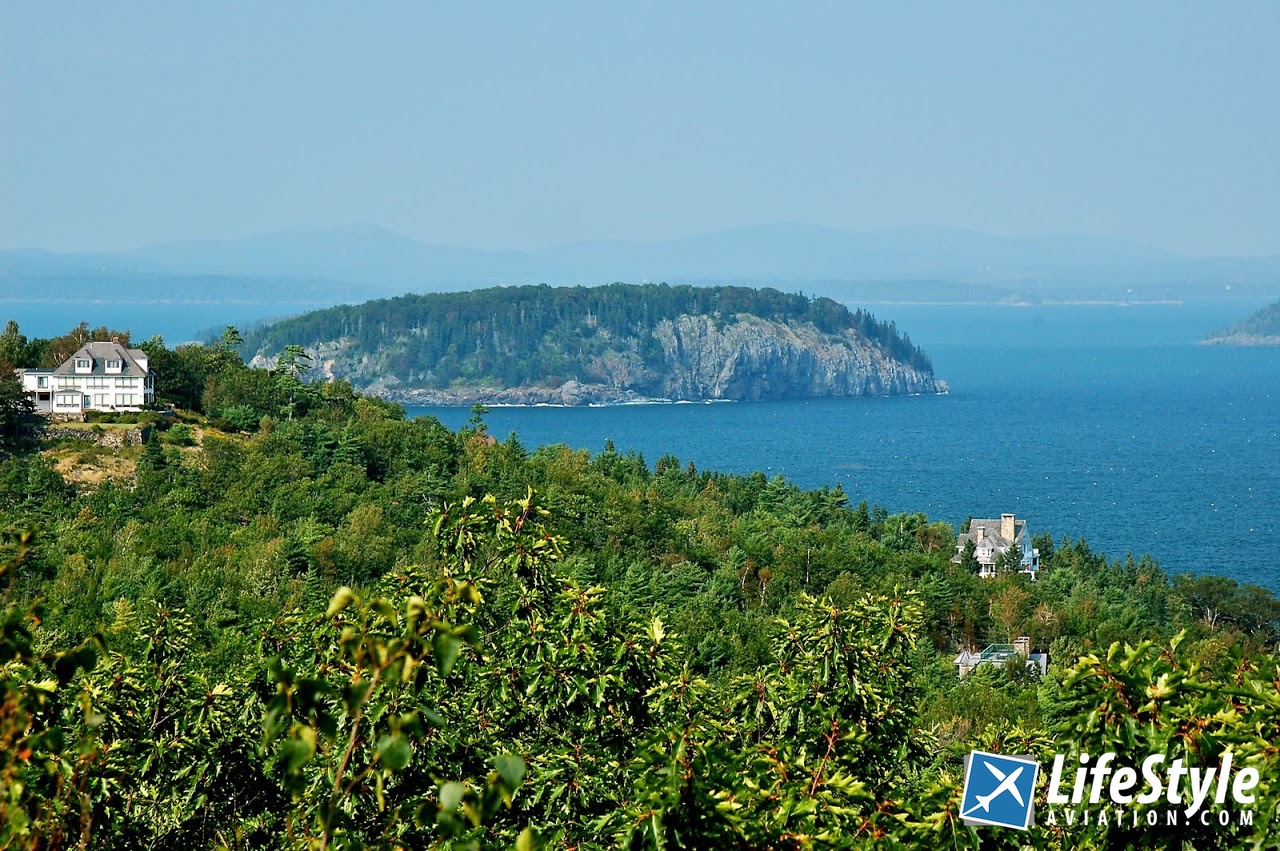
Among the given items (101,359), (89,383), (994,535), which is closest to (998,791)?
(101,359)

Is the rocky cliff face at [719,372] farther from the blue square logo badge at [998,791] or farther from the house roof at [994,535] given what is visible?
the blue square logo badge at [998,791]

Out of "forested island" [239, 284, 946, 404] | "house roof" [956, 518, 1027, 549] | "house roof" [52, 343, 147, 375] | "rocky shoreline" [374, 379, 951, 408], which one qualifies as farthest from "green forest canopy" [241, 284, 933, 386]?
"house roof" [52, 343, 147, 375]

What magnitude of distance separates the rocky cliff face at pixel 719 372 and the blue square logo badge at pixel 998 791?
453 feet

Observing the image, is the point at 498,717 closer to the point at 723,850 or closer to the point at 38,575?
the point at 723,850

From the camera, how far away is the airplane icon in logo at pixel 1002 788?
6.06 metres

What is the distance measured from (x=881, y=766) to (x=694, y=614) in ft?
74.4

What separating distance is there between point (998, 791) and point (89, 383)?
39.9 meters

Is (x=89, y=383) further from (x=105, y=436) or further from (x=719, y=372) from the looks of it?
(x=719, y=372)

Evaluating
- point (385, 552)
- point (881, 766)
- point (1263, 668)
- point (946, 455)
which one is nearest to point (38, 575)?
point (385, 552)

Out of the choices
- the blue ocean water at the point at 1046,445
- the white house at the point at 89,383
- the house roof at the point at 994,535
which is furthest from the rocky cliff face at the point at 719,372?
the white house at the point at 89,383

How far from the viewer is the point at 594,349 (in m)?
152

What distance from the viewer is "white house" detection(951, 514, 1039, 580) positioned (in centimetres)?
4691

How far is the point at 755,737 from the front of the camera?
807cm

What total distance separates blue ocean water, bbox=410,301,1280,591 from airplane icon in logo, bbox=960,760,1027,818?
157 ft
